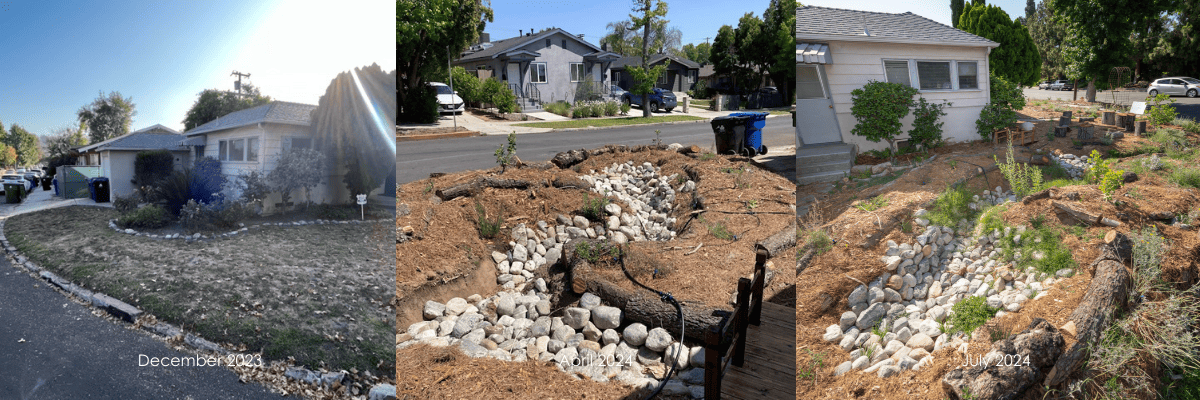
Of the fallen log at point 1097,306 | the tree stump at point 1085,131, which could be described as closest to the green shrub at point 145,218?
the fallen log at point 1097,306

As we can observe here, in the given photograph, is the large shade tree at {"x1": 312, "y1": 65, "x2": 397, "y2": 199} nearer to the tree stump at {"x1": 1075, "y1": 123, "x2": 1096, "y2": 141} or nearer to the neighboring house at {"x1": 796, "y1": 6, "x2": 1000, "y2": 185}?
the neighboring house at {"x1": 796, "y1": 6, "x2": 1000, "y2": 185}

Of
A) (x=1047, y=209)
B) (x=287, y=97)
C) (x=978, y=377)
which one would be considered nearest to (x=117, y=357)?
(x=287, y=97)

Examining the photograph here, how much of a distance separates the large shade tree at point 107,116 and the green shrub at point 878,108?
504 cm

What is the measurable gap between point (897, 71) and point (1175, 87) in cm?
213

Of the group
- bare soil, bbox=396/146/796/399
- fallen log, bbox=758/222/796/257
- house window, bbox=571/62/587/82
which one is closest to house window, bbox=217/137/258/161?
bare soil, bbox=396/146/796/399

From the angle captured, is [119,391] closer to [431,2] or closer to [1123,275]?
[1123,275]

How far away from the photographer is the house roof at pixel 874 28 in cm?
476

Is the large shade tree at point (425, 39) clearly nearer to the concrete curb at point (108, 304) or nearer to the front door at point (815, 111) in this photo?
the front door at point (815, 111)

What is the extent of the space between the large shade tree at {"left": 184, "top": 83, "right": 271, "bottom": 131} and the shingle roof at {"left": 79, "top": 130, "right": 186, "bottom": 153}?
0.07 m

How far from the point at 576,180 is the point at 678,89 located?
25.3m

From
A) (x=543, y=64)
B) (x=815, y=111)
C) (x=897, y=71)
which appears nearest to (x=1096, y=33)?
(x=897, y=71)

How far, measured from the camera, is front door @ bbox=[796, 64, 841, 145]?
5051 millimetres

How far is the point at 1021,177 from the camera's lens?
496cm

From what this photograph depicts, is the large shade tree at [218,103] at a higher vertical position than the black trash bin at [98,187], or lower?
higher
